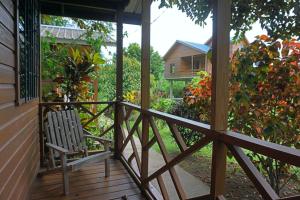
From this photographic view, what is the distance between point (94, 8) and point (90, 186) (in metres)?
2.64

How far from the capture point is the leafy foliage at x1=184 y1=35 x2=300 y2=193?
8.11 feet

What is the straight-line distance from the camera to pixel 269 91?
103 inches

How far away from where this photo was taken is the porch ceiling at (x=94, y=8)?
12.0 feet

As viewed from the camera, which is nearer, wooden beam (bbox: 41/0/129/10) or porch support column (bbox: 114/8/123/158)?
wooden beam (bbox: 41/0/129/10)

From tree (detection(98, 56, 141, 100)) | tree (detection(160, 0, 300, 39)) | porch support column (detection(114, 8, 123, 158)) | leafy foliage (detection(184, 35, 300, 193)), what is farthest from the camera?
tree (detection(98, 56, 141, 100))

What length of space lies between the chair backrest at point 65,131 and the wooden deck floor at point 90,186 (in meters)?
0.38

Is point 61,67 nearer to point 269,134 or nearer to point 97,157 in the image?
point 97,157

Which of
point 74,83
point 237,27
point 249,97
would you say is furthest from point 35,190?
point 237,27

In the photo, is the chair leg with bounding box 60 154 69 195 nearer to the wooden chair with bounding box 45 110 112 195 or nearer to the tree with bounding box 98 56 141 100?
the wooden chair with bounding box 45 110 112 195

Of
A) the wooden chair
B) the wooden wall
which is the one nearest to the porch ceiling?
the wooden chair

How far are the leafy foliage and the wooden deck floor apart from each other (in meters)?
1.49

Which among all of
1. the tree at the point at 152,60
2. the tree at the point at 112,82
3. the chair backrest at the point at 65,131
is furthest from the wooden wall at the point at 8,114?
the tree at the point at 152,60

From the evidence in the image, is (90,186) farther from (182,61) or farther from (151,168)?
(182,61)

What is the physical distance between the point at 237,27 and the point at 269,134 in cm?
115
